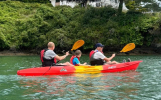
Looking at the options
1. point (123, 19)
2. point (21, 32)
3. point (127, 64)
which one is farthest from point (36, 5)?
point (127, 64)

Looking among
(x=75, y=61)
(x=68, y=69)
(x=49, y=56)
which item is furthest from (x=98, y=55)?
(x=49, y=56)

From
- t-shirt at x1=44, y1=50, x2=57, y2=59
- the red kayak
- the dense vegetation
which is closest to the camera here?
t-shirt at x1=44, y1=50, x2=57, y2=59

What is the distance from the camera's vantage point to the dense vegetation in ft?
112

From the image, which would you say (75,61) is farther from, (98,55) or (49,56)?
(49,56)

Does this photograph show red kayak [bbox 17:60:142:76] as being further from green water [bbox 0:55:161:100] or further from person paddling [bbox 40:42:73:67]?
green water [bbox 0:55:161:100]

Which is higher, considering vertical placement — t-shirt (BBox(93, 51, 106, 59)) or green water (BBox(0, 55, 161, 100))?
t-shirt (BBox(93, 51, 106, 59))

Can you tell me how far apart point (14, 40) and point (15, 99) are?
29206 millimetres

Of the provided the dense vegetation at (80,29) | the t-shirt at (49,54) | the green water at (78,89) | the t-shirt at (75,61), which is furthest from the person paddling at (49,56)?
the dense vegetation at (80,29)

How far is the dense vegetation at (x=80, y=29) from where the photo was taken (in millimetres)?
34094

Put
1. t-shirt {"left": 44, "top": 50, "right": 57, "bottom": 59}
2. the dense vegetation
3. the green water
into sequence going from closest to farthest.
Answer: the green water
t-shirt {"left": 44, "top": 50, "right": 57, "bottom": 59}
the dense vegetation

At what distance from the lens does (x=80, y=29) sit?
36.1 metres

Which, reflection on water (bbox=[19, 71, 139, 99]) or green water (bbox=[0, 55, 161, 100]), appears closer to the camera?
green water (bbox=[0, 55, 161, 100])

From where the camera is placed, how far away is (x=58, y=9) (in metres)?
42.2

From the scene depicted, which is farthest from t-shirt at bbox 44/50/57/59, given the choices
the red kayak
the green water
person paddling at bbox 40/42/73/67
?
the green water
